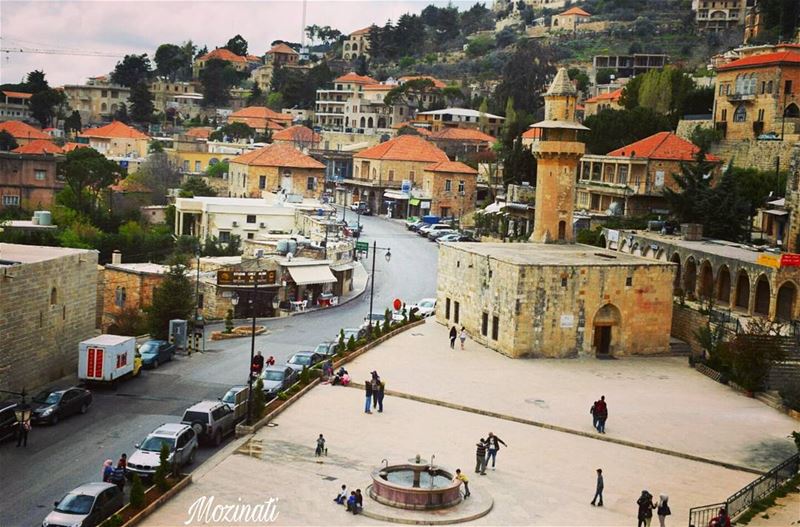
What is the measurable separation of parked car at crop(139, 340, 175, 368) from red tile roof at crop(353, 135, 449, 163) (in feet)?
149

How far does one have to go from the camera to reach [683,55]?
11600cm

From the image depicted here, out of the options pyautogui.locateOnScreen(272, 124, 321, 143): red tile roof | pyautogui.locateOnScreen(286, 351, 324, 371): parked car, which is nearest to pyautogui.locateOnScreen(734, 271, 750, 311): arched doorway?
pyautogui.locateOnScreen(286, 351, 324, 371): parked car

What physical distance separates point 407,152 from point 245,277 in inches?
1441

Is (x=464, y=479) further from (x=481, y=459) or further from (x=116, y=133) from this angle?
(x=116, y=133)

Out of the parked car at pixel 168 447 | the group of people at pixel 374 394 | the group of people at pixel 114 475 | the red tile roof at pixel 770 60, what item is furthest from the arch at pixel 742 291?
the red tile roof at pixel 770 60

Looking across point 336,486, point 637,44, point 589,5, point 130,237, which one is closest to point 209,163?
point 130,237

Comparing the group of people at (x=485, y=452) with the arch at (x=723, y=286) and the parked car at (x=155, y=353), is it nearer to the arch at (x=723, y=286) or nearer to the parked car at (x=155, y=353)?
the parked car at (x=155, y=353)

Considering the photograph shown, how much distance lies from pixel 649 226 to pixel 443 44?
120 meters

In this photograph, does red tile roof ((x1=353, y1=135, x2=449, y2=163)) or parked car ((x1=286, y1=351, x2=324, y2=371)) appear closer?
parked car ((x1=286, y1=351, x2=324, y2=371))

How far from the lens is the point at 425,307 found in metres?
45.6

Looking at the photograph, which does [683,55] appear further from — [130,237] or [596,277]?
[596,277]

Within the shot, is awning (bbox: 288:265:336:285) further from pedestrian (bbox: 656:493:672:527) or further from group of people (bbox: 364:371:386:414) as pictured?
pedestrian (bbox: 656:493:672:527)

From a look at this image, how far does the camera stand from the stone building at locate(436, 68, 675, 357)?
3494 cm

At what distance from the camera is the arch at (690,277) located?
41688mm
